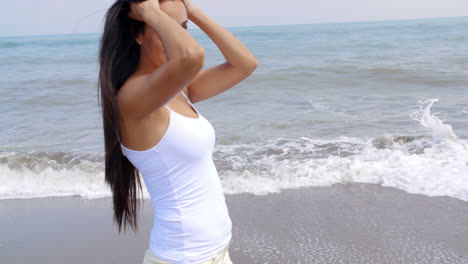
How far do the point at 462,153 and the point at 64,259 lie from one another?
4.90m

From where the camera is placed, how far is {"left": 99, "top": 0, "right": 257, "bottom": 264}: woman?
1.27 m

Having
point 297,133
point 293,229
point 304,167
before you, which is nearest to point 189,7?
point 293,229

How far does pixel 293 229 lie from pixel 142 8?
3005mm

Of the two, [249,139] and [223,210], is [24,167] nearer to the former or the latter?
[249,139]

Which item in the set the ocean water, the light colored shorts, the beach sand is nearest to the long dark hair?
the light colored shorts

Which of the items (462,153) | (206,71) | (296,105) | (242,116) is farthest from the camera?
(296,105)

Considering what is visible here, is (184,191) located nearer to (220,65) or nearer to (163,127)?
(163,127)

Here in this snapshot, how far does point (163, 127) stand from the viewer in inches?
52.8

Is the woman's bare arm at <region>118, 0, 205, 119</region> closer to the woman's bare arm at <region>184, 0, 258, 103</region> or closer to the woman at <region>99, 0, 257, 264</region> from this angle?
the woman at <region>99, 0, 257, 264</region>

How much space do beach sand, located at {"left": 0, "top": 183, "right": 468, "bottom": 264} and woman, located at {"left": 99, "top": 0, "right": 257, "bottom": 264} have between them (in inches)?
82.4

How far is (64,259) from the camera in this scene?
362 cm

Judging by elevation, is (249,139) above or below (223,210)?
below

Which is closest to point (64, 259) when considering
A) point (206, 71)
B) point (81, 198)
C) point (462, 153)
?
point (81, 198)

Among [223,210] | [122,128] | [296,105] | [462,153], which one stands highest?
[122,128]
